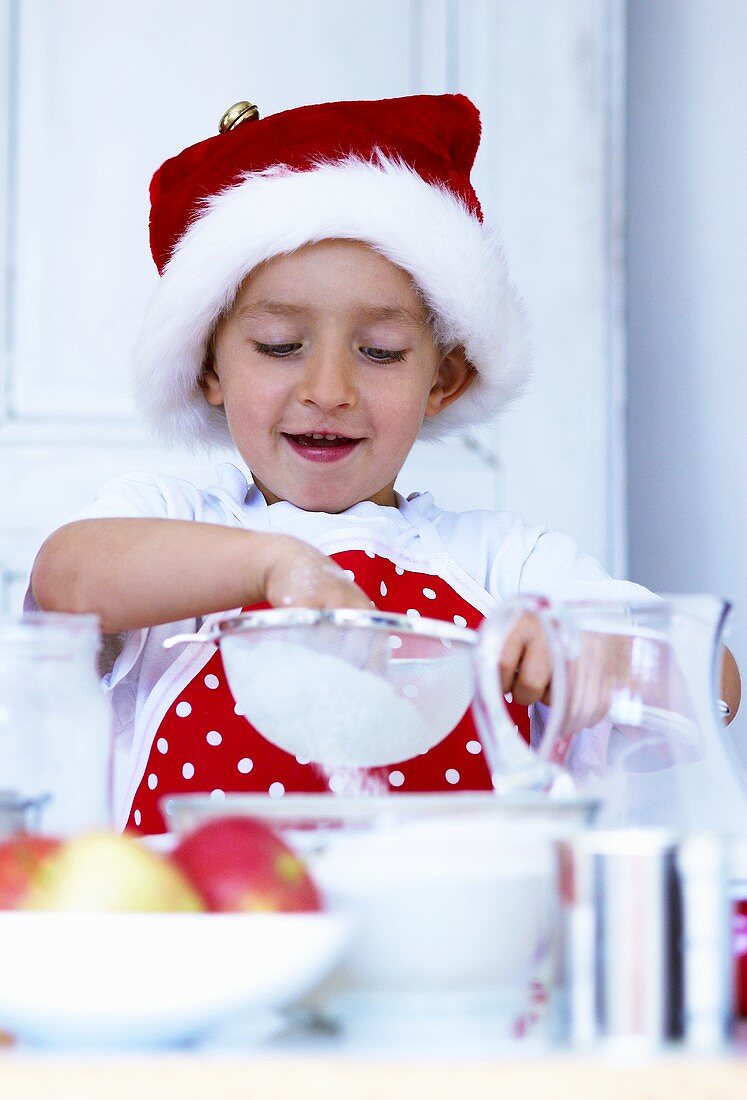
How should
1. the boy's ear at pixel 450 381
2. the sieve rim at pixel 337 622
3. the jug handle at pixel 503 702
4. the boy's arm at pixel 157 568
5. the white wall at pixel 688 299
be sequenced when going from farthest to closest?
the white wall at pixel 688 299
the boy's ear at pixel 450 381
the boy's arm at pixel 157 568
the sieve rim at pixel 337 622
the jug handle at pixel 503 702

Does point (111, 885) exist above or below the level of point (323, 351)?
below

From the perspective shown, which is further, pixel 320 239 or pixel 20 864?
pixel 320 239

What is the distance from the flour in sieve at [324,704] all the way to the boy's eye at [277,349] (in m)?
0.43

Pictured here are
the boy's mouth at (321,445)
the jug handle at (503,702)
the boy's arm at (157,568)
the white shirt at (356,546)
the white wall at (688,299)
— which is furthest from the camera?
Answer: the white wall at (688,299)

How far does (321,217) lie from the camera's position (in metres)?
1.05

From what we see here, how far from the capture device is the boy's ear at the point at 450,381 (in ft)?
4.04

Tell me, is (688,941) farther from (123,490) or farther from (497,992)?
(123,490)

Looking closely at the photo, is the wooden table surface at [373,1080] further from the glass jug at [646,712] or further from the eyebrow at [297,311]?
the eyebrow at [297,311]

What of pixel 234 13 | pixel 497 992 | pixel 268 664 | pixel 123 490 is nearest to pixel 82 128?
pixel 234 13

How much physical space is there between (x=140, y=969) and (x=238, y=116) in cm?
95

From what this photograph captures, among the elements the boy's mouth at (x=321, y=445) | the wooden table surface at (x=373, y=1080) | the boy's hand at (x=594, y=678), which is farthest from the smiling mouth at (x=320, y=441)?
the wooden table surface at (x=373, y=1080)

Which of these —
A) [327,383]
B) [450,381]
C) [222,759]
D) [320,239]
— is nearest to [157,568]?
[222,759]

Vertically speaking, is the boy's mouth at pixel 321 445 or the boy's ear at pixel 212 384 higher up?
the boy's ear at pixel 212 384

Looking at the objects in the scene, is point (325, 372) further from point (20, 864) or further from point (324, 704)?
point (20, 864)
